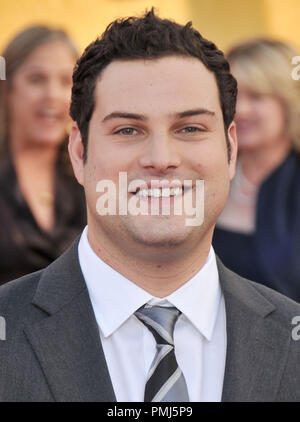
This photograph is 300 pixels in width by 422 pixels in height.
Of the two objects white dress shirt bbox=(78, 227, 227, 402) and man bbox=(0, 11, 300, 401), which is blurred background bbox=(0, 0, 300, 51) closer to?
man bbox=(0, 11, 300, 401)

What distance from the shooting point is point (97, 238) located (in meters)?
2.57

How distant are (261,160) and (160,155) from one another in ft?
11.5

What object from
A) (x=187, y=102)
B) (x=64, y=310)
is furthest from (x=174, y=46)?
(x=64, y=310)

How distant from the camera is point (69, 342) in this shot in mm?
2395

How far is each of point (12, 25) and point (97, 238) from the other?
3268 millimetres

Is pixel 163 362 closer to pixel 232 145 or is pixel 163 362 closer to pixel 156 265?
pixel 156 265

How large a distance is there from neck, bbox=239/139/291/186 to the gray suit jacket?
3.13m

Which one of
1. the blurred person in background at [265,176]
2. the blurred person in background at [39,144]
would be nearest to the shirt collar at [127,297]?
the blurred person in background at [39,144]

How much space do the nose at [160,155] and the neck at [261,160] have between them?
3.39m

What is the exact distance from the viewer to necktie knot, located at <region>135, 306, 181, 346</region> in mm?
2434

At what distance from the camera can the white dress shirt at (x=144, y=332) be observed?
2414 millimetres

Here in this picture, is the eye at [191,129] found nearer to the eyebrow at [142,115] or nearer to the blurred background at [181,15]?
the eyebrow at [142,115]

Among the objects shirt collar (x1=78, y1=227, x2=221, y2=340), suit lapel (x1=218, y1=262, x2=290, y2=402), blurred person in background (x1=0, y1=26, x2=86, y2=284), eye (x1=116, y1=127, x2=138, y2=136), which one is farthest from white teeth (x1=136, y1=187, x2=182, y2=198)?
blurred person in background (x1=0, y1=26, x2=86, y2=284)
